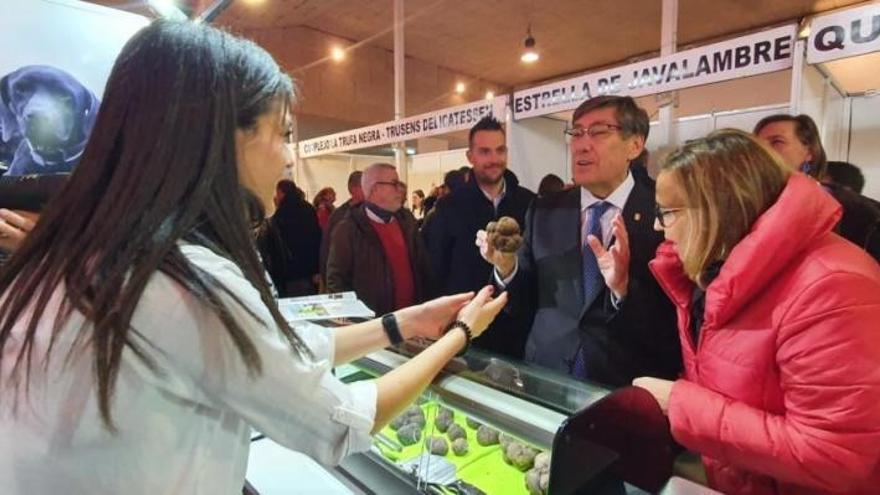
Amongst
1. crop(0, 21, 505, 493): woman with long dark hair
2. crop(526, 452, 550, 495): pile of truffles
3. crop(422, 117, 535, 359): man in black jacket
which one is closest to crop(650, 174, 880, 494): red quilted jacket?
crop(526, 452, 550, 495): pile of truffles

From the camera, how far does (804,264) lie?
101cm

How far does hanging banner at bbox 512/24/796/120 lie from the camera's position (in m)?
2.81

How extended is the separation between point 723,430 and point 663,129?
3.03 m

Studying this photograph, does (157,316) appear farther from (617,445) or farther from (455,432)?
(455,432)

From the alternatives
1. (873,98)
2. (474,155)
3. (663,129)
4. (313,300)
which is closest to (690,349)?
(313,300)

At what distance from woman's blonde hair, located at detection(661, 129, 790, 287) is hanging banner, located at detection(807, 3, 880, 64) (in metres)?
1.88

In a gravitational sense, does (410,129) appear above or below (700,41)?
below

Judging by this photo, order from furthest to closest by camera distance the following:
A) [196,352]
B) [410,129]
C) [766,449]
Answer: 1. [410,129]
2. [766,449]
3. [196,352]

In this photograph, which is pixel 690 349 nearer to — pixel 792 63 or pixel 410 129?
pixel 792 63

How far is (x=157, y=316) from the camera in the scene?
666 mm

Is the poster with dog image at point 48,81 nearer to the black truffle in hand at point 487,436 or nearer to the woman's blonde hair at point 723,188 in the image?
the black truffle in hand at point 487,436

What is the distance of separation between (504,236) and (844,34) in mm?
2072

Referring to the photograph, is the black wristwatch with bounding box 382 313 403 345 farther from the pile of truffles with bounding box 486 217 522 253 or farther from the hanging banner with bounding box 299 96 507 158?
the hanging banner with bounding box 299 96 507 158

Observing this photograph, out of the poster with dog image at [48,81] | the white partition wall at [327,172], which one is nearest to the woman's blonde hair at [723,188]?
the poster with dog image at [48,81]
